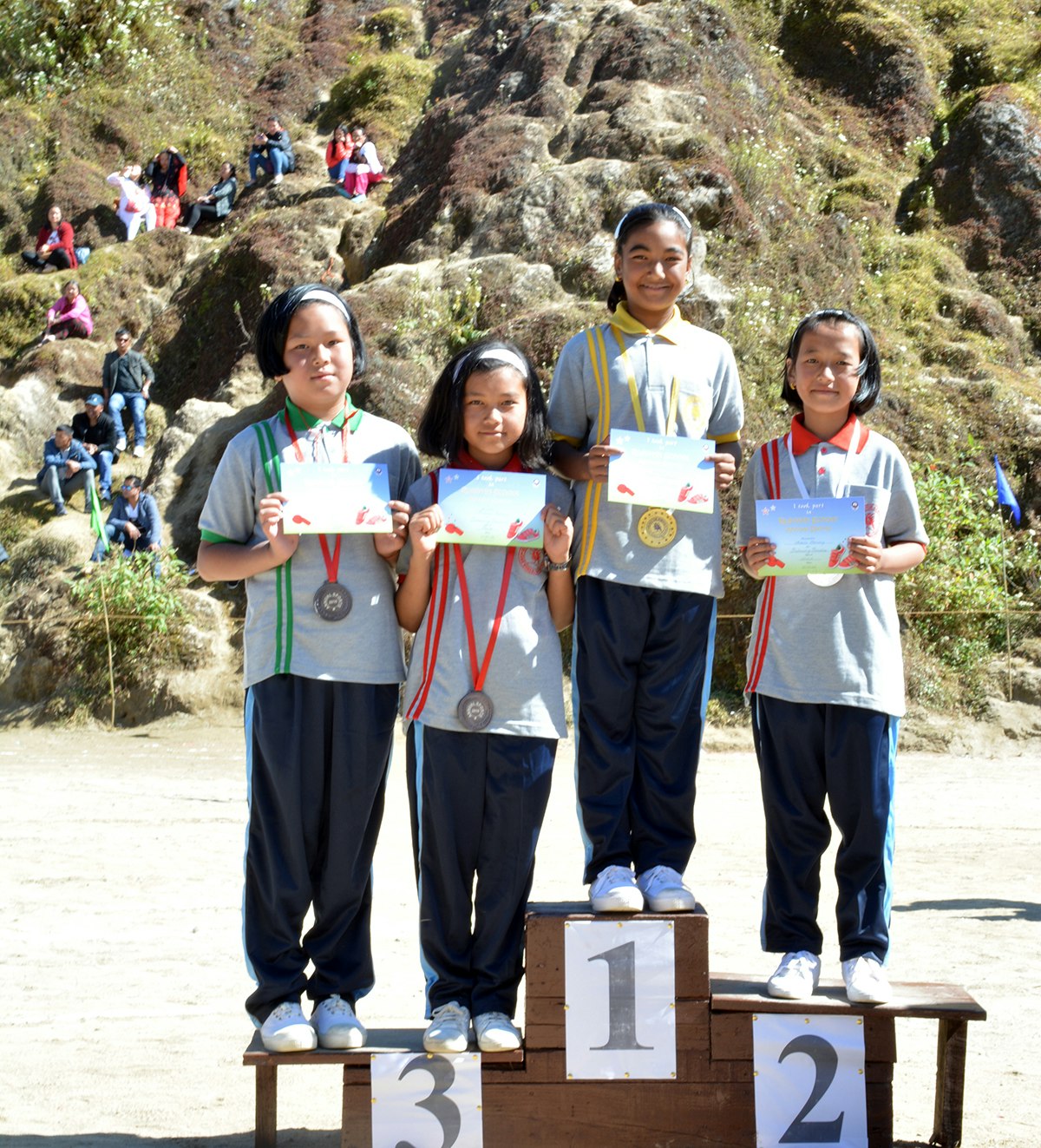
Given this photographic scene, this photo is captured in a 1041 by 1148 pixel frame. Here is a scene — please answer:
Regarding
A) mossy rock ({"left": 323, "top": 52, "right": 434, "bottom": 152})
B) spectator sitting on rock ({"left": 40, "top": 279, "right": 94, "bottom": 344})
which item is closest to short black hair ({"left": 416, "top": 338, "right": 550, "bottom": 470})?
spectator sitting on rock ({"left": 40, "top": 279, "right": 94, "bottom": 344})

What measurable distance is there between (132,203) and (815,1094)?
21.7 metres

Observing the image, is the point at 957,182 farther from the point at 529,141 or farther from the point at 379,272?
the point at 379,272

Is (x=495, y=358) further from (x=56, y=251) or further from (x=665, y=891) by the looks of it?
(x=56, y=251)

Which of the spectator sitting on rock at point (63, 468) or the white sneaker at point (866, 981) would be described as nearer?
the white sneaker at point (866, 981)

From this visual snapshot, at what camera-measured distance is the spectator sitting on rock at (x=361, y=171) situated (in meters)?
20.7

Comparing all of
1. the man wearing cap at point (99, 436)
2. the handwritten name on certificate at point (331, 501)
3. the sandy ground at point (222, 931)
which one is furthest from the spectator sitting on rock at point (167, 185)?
the handwritten name on certificate at point (331, 501)

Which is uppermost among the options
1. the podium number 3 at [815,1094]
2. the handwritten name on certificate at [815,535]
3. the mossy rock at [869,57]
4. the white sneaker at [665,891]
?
the mossy rock at [869,57]

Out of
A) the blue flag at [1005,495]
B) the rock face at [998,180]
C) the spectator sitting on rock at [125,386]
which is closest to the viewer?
the blue flag at [1005,495]

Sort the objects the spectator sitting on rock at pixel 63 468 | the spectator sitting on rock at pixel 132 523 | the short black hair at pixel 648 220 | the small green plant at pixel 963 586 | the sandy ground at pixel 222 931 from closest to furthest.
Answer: the short black hair at pixel 648 220, the sandy ground at pixel 222 931, the small green plant at pixel 963 586, the spectator sitting on rock at pixel 132 523, the spectator sitting on rock at pixel 63 468

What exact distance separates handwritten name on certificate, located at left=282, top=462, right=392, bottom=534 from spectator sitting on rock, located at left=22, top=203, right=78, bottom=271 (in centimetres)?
1978

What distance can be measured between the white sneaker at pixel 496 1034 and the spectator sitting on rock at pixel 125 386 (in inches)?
581

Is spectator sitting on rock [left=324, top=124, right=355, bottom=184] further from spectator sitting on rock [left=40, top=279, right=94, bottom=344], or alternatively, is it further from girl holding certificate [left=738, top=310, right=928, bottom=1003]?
girl holding certificate [left=738, top=310, right=928, bottom=1003]

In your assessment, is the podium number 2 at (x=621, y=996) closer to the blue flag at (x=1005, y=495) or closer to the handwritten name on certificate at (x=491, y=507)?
the handwritten name on certificate at (x=491, y=507)

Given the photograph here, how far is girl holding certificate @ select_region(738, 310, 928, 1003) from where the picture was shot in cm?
351
